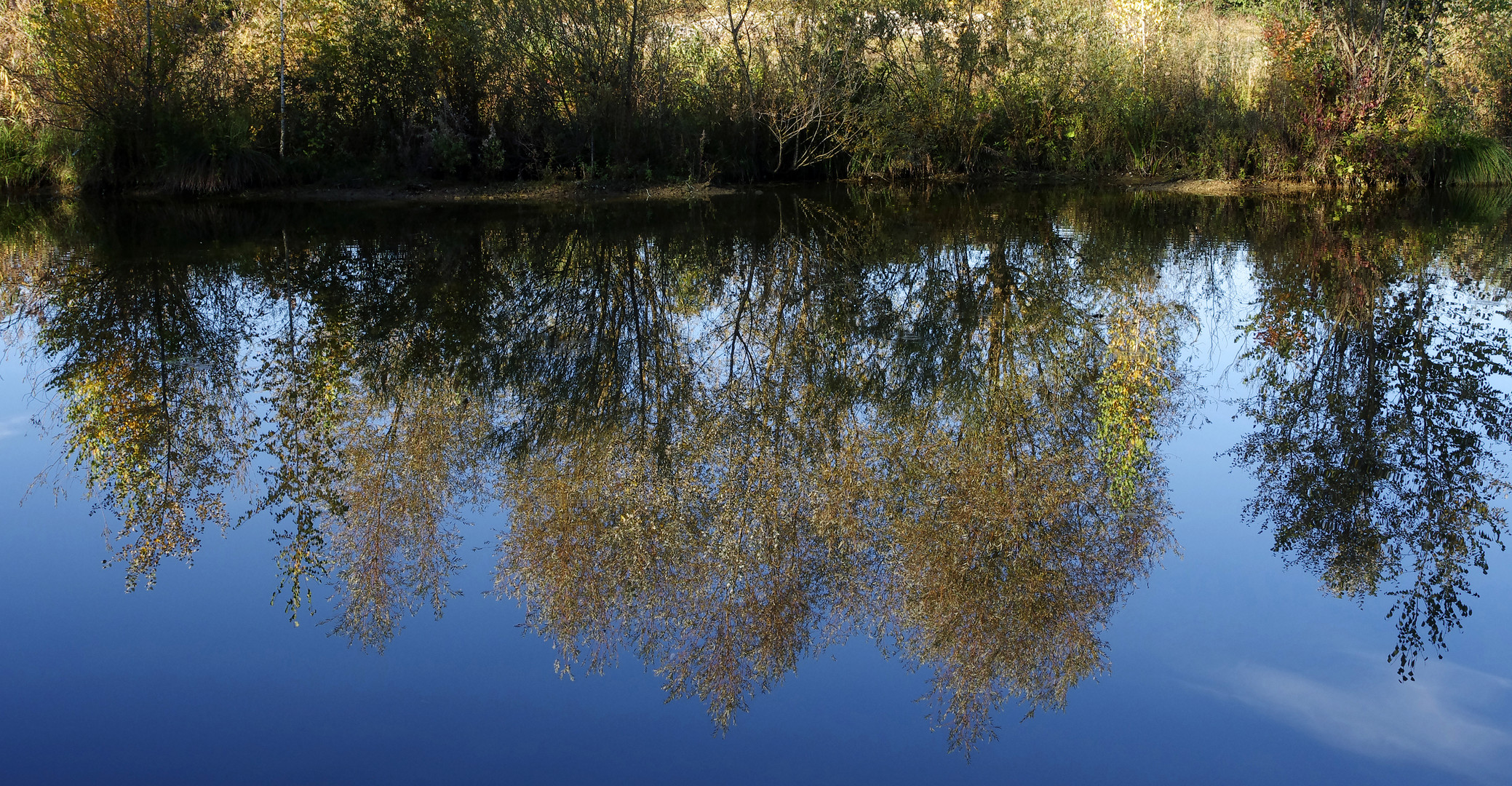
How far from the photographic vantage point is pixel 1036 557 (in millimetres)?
4695

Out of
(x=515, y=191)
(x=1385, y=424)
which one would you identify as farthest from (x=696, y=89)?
(x=1385, y=424)

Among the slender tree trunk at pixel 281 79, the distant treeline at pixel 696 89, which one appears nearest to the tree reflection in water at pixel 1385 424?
the distant treeline at pixel 696 89

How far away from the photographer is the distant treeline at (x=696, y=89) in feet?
Answer: 52.3

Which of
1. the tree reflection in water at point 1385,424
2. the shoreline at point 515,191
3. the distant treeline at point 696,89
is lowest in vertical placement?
the tree reflection in water at point 1385,424

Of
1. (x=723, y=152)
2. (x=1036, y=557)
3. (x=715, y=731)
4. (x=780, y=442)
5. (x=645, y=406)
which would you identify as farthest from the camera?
(x=723, y=152)

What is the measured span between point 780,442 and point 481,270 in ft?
17.4

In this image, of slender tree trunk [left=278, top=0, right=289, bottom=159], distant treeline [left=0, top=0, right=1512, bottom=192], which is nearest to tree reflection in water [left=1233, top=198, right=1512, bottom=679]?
distant treeline [left=0, top=0, right=1512, bottom=192]

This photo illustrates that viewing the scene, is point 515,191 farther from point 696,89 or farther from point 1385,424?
point 1385,424

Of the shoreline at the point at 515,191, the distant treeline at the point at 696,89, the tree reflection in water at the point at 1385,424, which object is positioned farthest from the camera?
the shoreline at the point at 515,191

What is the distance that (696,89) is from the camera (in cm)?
1769

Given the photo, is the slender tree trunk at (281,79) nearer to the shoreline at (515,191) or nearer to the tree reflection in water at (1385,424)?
the shoreline at (515,191)

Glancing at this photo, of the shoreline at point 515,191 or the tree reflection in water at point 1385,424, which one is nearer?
the tree reflection in water at point 1385,424

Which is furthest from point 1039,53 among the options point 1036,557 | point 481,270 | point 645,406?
point 1036,557

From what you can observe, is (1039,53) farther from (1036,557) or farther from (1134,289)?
(1036,557)
